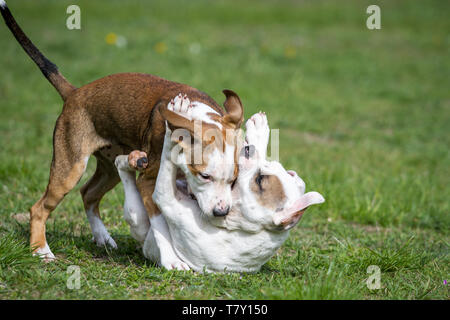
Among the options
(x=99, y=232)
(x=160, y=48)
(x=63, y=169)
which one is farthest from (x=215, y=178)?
(x=160, y=48)

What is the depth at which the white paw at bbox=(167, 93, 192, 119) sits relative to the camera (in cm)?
426

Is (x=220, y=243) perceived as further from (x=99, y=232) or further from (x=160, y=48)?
(x=160, y=48)

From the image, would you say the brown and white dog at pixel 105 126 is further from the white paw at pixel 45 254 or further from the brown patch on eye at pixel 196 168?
the brown patch on eye at pixel 196 168

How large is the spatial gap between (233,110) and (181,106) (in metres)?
0.38

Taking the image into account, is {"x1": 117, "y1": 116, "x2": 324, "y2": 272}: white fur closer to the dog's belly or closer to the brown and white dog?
the dog's belly

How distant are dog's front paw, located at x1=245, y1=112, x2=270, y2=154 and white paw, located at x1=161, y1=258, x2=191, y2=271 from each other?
100 cm

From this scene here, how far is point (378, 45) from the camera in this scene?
1519 centimetres

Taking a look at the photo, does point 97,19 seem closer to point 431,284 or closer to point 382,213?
point 382,213

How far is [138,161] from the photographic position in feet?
14.3

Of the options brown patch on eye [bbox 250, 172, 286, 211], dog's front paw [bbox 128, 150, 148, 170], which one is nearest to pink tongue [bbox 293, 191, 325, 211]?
brown patch on eye [bbox 250, 172, 286, 211]

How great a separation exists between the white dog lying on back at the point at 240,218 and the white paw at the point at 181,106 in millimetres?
192

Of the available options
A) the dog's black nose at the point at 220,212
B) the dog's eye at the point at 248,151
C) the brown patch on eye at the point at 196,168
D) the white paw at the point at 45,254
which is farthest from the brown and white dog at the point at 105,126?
the dog's black nose at the point at 220,212

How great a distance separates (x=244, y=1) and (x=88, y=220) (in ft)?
49.7
